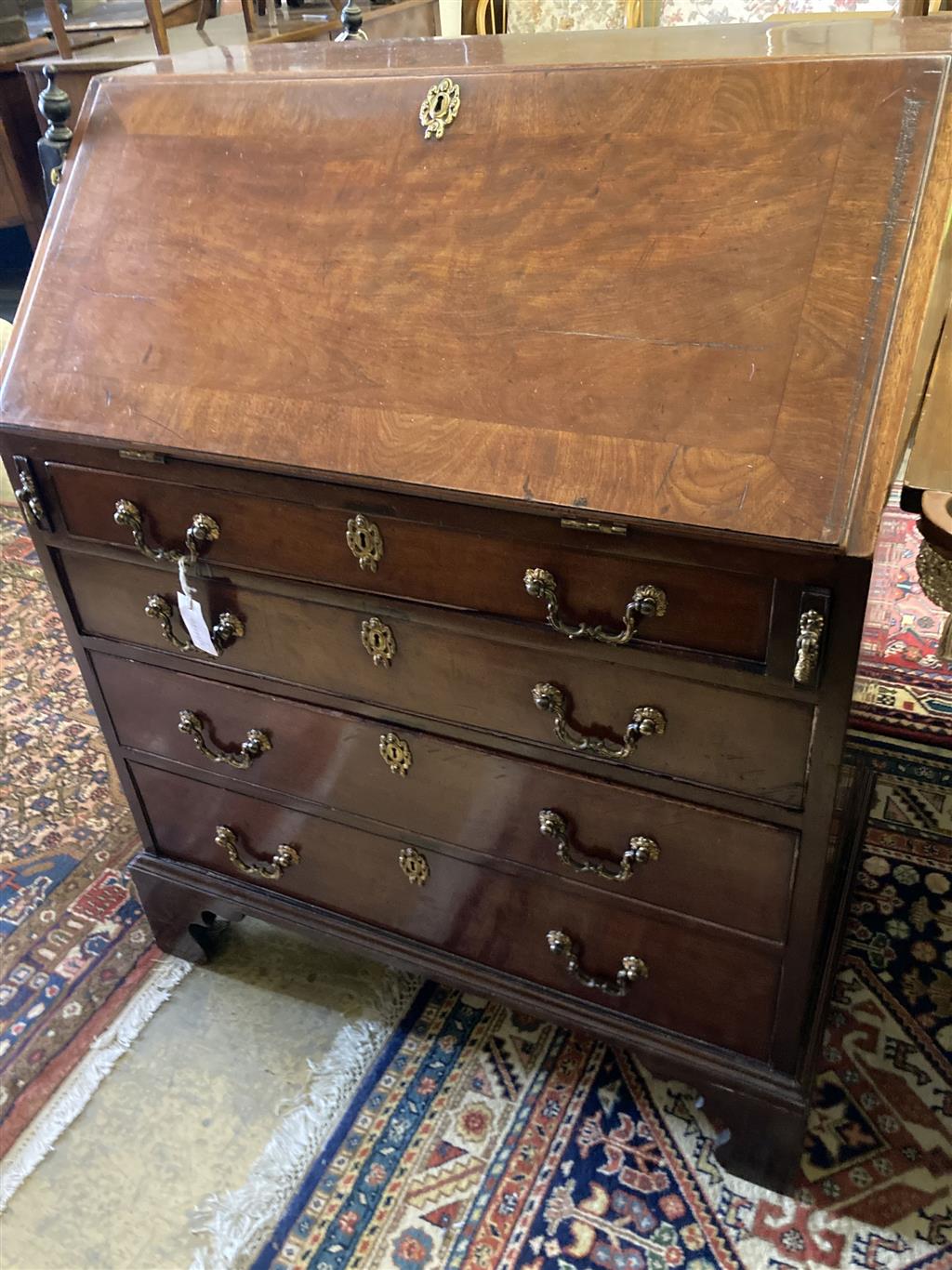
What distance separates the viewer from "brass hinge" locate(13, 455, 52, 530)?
3.84ft

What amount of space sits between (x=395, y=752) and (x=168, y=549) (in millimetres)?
346

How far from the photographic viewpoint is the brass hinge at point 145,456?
1.06 m

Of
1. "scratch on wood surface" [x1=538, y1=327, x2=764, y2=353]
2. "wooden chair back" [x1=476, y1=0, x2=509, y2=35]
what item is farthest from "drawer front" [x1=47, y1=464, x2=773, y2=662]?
"wooden chair back" [x1=476, y1=0, x2=509, y2=35]

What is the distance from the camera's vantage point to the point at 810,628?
0.83 metres

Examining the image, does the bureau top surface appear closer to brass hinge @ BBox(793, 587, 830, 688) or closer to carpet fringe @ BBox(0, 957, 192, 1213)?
brass hinge @ BBox(793, 587, 830, 688)

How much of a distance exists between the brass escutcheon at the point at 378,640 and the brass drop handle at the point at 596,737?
6.6 inches

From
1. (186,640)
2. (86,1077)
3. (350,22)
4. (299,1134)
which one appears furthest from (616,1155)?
(350,22)

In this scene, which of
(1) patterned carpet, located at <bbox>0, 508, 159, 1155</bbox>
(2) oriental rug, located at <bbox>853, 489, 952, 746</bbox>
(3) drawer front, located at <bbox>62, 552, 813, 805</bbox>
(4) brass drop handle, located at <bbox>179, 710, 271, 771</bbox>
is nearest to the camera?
(3) drawer front, located at <bbox>62, 552, 813, 805</bbox>

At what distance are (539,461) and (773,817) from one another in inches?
16.2

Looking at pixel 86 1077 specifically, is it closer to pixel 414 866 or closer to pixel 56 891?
pixel 56 891

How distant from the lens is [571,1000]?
1280mm

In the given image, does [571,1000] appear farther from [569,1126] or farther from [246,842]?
[246,842]

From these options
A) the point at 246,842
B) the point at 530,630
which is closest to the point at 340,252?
the point at 530,630

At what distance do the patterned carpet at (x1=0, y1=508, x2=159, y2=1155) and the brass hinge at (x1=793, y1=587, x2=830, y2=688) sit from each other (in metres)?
1.18
